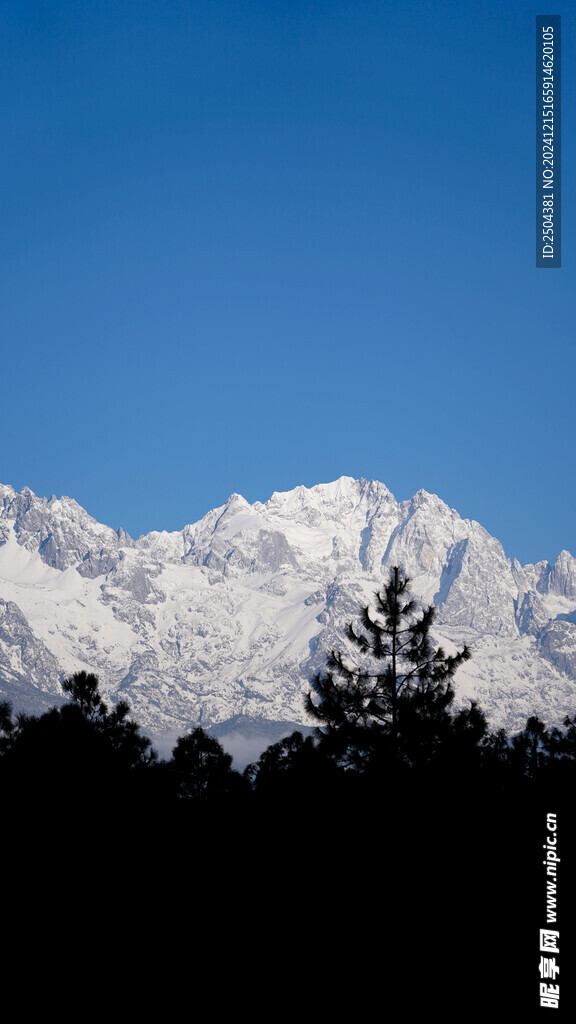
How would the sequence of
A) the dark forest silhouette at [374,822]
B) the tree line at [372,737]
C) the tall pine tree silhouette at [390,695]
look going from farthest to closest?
the tall pine tree silhouette at [390,695] < the tree line at [372,737] < the dark forest silhouette at [374,822]

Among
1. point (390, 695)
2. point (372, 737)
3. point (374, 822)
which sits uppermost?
point (390, 695)

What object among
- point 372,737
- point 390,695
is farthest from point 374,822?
point 390,695

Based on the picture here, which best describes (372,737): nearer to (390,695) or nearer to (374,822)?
(390,695)

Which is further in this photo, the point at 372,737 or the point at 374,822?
the point at 372,737

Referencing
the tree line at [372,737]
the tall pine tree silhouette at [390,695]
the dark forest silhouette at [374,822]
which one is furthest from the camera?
the tall pine tree silhouette at [390,695]

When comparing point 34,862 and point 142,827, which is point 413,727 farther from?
point 34,862

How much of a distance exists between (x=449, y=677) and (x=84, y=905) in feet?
36.2

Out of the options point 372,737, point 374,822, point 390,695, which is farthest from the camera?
point 390,695

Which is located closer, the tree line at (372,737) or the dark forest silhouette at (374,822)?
the dark forest silhouette at (374,822)

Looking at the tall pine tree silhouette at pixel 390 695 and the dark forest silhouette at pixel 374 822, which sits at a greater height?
the tall pine tree silhouette at pixel 390 695

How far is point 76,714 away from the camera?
30.3 meters

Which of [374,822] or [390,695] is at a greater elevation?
[390,695]

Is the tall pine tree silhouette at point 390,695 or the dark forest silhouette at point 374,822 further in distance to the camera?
the tall pine tree silhouette at point 390,695

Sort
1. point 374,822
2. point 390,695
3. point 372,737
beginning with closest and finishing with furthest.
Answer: point 374,822, point 372,737, point 390,695
